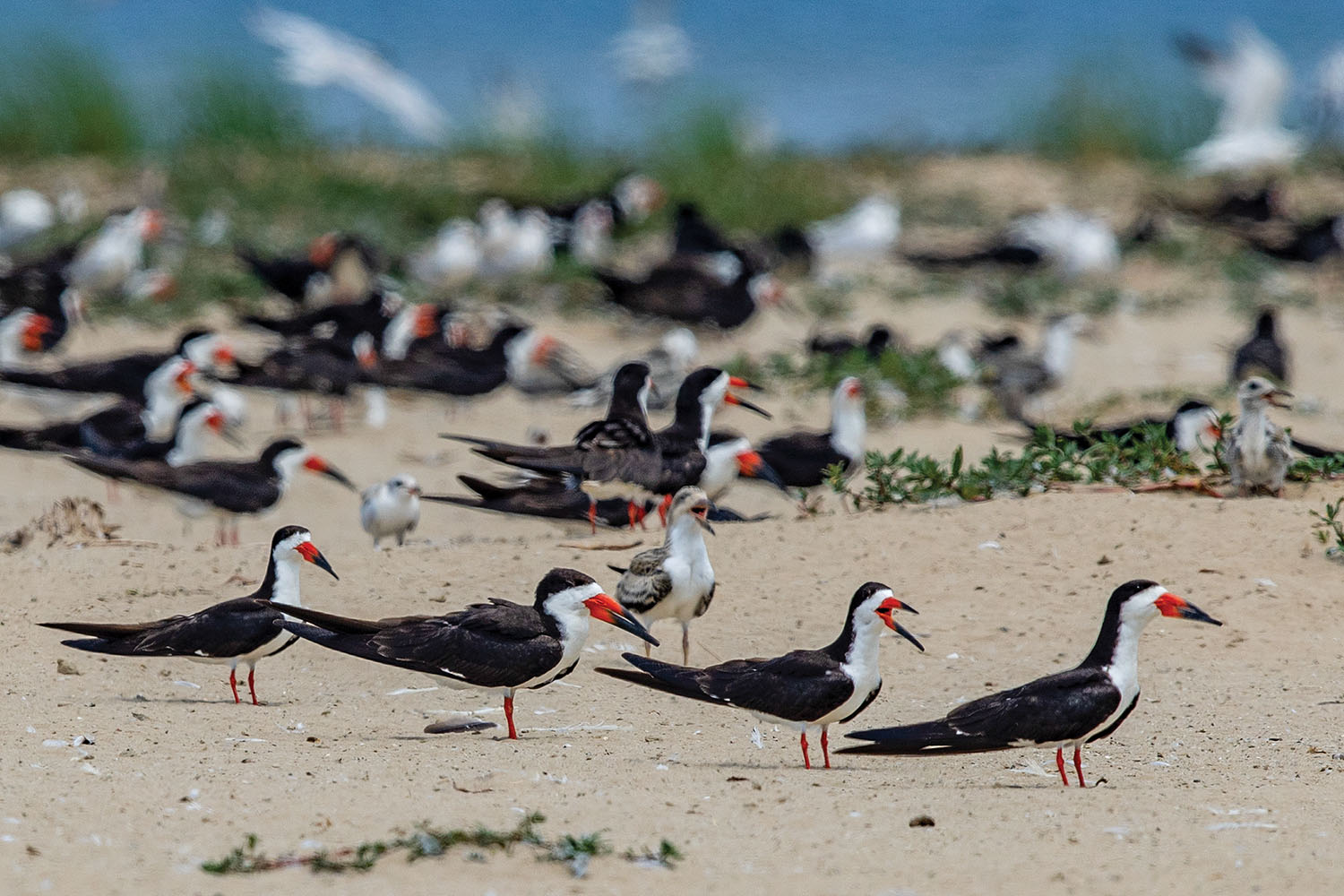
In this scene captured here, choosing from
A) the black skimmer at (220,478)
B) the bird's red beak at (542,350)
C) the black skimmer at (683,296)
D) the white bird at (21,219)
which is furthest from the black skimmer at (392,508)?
the white bird at (21,219)

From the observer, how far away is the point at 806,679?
5586 millimetres

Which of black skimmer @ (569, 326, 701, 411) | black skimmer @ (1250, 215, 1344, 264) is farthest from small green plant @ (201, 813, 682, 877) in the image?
black skimmer @ (1250, 215, 1344, 264)

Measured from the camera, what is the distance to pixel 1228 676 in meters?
6.62

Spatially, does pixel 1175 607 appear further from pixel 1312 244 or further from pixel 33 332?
pixel 1312 244

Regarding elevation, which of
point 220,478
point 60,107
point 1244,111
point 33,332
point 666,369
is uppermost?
point 1244,111

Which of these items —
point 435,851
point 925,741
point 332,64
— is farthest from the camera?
point 332,64

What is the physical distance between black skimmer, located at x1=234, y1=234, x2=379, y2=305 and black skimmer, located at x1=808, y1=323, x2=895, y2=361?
165 inches

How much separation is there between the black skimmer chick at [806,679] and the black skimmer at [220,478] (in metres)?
4.27

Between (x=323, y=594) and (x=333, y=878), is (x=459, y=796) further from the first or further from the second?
(x=323, y=594)

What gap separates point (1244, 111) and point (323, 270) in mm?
13891

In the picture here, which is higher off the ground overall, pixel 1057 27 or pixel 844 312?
pixel 1057 27

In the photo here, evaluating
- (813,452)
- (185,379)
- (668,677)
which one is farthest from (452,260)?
(668,677)

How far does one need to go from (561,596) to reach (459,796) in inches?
48.3

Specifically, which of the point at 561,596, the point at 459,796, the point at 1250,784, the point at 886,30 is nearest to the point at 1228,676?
the point at 1250,784
